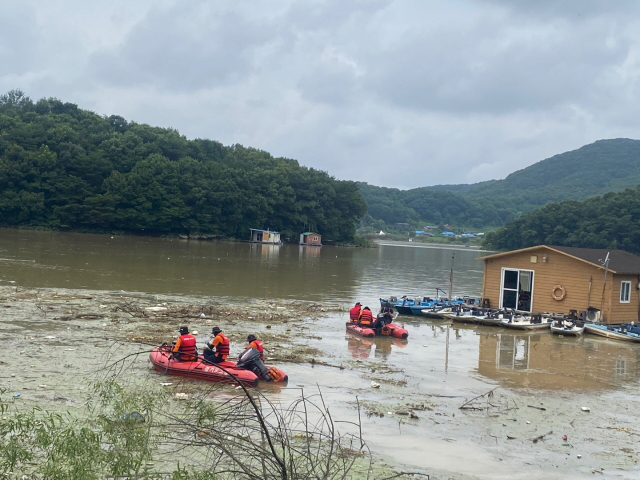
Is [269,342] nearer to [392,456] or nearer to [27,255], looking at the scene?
[392,456]

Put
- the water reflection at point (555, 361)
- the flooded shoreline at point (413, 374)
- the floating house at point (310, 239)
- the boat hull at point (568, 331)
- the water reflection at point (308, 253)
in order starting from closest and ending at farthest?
the flooded shoreline at point (413, 374) → the water reflection at point (555, 361) → the boat hull at point (568, 331) → the water reflection at point (308, 253) → the floating house at point (310, 239)

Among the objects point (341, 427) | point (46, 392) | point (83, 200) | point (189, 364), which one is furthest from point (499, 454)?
point (83, 200)

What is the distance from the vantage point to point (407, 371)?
18594 millimetres

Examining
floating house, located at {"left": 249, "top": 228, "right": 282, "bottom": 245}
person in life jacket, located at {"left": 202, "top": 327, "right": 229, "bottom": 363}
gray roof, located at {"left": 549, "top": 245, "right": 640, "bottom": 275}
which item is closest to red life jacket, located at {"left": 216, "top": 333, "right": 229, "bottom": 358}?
person in life jacket, located at {"left": 202, "top": 327, "right": 229, "bottom": 363}

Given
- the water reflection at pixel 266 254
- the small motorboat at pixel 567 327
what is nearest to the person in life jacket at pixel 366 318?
the small motorboat at pixel 567 327

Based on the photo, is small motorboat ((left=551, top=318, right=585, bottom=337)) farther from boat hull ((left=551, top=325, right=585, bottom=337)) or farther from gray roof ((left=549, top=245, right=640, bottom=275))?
gray roof ((left=549, top=245, right=640, bottom=275))

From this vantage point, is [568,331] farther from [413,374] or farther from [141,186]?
[141,186]

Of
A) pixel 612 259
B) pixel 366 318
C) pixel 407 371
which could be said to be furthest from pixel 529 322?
pixel 407 371

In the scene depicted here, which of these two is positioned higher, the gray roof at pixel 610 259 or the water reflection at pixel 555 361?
the gray roof at pixel 610 259

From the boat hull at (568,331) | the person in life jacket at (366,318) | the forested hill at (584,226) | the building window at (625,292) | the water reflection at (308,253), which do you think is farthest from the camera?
the forested hill at (584,226)

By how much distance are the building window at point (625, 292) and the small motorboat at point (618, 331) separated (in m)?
1.63

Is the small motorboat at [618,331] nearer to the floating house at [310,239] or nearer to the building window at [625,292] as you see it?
the building window at [625,292]

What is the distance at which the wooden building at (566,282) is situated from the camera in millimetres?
27891

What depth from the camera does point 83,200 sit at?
8606 centimetres
